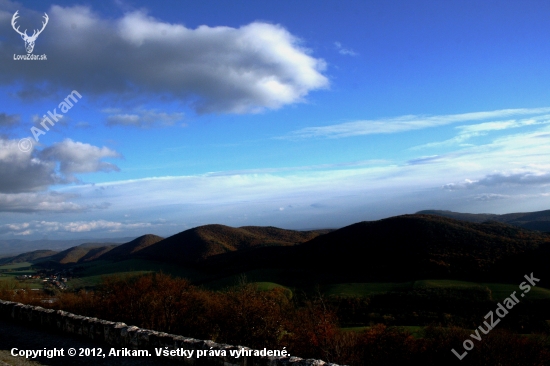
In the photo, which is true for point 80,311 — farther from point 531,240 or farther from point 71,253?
point 71,253

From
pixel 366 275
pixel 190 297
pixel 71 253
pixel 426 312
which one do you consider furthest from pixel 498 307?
pixel 71 253

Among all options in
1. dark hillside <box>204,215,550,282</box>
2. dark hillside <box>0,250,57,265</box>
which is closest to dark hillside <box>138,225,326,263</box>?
dark hillside <box>204,215,550,282</box>

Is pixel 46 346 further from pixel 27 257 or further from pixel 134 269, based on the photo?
pixel 27 257

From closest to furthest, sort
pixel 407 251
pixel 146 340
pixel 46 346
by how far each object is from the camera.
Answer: pixel 146 340
pixel 46 346
pixel 407 251

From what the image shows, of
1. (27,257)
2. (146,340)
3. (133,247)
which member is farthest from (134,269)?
(27,257)

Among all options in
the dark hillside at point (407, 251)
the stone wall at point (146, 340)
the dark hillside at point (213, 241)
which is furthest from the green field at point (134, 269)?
the stone wall at point (146, 340)

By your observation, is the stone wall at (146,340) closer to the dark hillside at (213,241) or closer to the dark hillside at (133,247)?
the dark hillside at (213,241)
